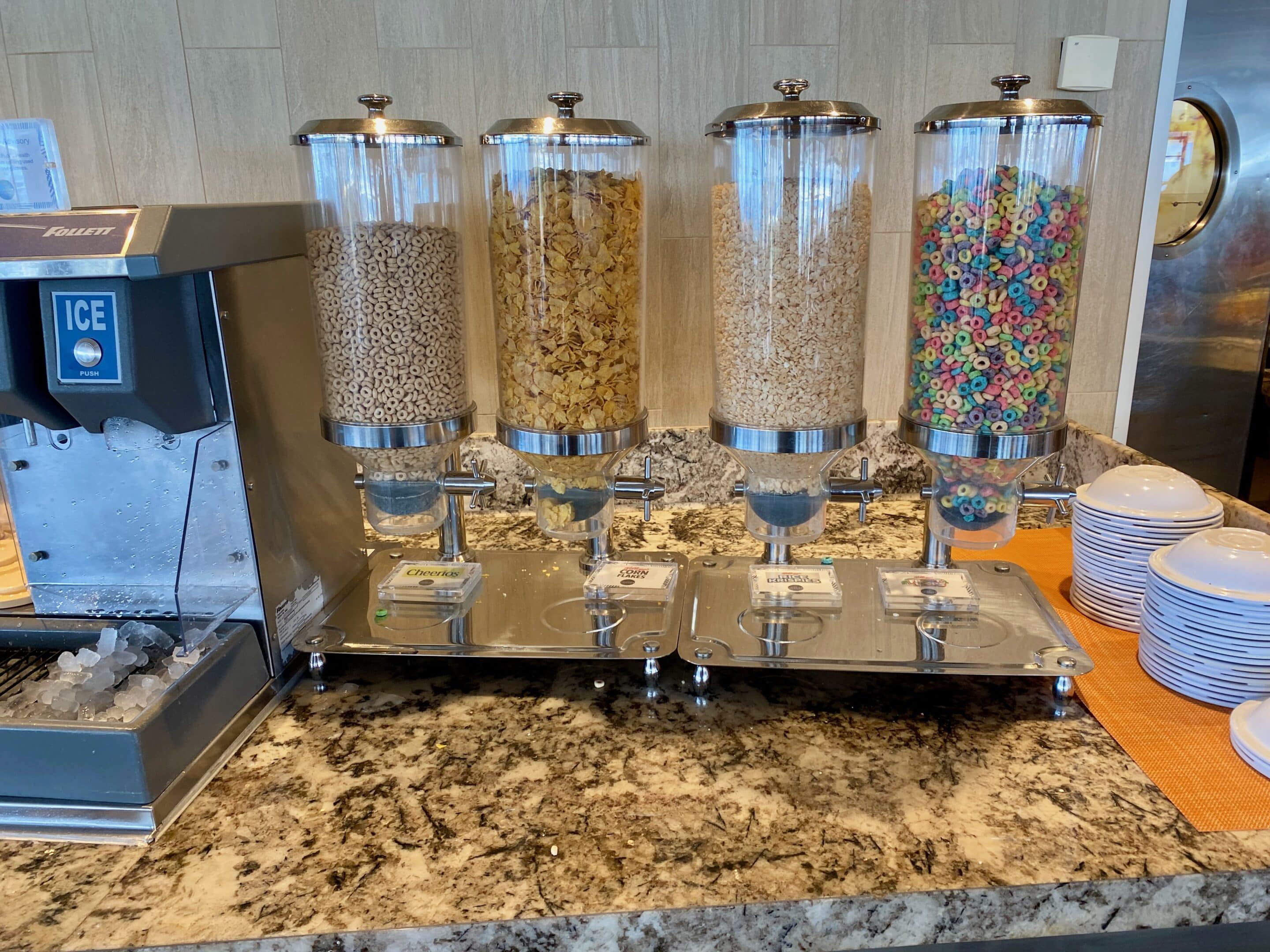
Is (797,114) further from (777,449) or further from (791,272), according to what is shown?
(777,449)

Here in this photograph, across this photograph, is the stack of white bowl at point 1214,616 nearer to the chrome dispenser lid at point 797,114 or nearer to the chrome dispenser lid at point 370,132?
the chrome dispenser lid at point 797,114

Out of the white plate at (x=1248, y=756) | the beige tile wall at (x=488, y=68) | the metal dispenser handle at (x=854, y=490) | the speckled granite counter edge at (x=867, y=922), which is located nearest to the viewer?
the speckled granite counter edge at (x=867, y=922)

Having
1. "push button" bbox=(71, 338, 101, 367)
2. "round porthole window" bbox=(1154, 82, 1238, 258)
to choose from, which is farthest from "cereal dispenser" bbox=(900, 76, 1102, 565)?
"round porthole window" bbox=(1154, 82, 1238, 258)

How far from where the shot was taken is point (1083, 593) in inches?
41.0

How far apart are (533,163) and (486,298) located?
0.48 metres

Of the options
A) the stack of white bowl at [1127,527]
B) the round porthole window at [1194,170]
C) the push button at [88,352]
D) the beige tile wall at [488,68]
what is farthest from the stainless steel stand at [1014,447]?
the round porthole window at [1194,170]

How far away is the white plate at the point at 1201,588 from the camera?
795 millimetres

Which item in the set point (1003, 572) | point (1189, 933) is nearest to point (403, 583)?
point (1003, 572)

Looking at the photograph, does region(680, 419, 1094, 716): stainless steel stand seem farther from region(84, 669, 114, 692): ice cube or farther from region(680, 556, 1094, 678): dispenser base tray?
region(84, 669, 114, 692): ice cube

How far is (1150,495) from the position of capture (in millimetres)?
987

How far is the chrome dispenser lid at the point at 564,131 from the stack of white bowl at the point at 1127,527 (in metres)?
0.67

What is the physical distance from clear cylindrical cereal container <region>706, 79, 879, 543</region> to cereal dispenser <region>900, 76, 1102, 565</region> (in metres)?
0.07

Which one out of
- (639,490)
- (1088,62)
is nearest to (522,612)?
(639,490)

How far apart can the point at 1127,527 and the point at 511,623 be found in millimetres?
708
